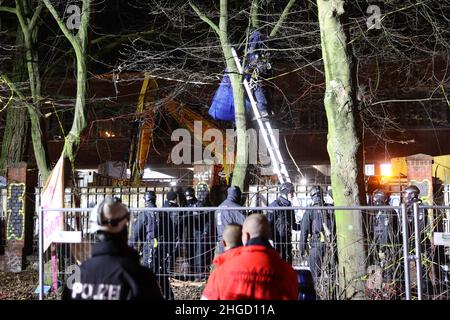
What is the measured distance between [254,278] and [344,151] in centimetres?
353

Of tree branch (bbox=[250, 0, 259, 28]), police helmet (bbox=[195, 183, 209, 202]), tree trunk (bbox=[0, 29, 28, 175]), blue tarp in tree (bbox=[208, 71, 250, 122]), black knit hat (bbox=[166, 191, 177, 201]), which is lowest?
black knit hat (bbox=[166, 191, 177, 201])

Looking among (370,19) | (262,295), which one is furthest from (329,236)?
(370,19)

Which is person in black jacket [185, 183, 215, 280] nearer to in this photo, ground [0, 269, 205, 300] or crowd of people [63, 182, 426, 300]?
crowd of people [63, 182, 426, 300]

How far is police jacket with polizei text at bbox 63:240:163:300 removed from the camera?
333cm

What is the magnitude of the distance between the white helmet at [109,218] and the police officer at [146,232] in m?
3.98

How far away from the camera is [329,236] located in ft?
24.5

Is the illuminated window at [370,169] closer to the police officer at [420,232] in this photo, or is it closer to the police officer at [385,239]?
the police officer at [420,232]

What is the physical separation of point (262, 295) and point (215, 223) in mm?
4069

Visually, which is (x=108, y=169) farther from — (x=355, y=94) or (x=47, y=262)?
(x=355, y=94)

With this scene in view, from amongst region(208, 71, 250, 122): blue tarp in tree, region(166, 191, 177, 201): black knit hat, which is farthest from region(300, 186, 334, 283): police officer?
region(208, 71, 250, 122): blue tarp in tree

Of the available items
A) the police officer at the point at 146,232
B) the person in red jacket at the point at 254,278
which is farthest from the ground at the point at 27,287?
the person in red jacket at the point at 254,278

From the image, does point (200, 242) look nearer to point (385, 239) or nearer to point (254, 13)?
point (385, 239)

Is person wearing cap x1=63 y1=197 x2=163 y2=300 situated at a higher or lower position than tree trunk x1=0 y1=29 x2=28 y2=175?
lower
